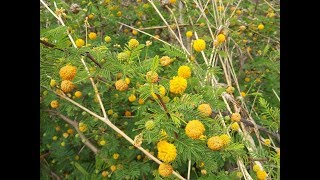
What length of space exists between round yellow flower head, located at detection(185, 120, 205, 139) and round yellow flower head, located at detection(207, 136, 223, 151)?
77mm

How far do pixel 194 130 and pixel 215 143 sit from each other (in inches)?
4.2

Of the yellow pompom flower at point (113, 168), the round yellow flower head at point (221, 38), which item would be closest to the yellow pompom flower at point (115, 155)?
the yellow pompom flower at point (113, 168)

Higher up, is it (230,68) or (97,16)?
(97,16)

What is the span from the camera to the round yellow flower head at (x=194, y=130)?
992 mm

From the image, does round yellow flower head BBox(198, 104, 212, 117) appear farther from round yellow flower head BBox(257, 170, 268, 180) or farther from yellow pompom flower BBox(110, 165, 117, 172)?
yellow pompom flower BBox(110, 165, 117, 172)

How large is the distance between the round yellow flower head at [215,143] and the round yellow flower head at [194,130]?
0.08 metres

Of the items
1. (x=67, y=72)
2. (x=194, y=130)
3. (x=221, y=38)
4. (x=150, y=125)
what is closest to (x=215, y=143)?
(x=194, y=130)

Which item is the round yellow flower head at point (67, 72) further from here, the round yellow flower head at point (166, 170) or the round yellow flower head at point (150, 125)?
the round yellow flower head at point (166, 170)

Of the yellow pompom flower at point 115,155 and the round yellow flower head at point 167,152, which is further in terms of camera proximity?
the yellow pompom flower at point 115,155
